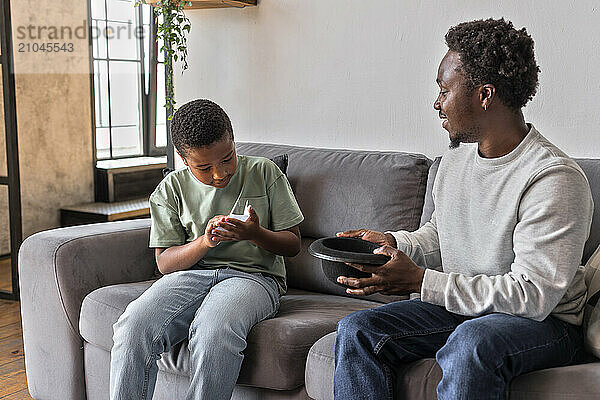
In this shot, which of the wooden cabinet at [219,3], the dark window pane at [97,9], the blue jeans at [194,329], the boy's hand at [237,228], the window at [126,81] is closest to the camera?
the blue jeans at [194,329]

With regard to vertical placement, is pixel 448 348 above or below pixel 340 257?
below

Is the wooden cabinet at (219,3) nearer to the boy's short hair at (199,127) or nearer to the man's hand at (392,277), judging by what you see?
the boy's short hair at (199,127)

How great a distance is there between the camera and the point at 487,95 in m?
1.67

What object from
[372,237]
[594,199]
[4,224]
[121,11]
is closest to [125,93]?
[121,11]

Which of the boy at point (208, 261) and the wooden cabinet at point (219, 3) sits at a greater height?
the wooden cabinet at point (219, 3)

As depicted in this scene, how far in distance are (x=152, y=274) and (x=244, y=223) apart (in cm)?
63

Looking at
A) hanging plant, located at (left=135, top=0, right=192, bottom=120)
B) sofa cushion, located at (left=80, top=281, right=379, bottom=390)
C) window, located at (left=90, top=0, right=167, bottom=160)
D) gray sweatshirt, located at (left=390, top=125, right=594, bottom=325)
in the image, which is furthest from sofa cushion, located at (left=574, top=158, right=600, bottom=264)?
window, located at (left=90, top=0, right=167, bottom=160)

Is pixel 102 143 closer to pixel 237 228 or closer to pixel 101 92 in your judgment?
pixel 101 92

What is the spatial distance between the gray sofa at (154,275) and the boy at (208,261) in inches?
3.4

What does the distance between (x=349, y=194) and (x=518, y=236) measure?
899 mm

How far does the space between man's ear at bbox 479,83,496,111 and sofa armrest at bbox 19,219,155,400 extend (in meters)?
1.28

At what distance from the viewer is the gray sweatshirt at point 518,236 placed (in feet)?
5.04

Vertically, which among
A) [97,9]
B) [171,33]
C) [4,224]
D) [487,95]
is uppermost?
[97,9]

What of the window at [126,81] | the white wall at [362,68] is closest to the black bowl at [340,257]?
the white wall at [362,68]
